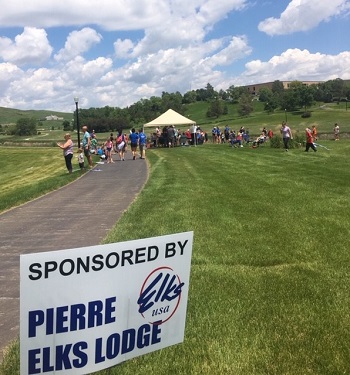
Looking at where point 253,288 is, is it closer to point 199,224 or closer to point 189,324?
point 189,324

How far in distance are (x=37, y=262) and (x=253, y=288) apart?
126 inches

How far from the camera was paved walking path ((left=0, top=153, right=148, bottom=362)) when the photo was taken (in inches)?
215

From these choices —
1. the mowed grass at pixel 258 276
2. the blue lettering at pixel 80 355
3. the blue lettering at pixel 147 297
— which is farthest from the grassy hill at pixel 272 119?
the blue lettering at pixel 80 355

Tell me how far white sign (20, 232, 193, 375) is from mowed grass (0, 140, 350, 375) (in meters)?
0.76

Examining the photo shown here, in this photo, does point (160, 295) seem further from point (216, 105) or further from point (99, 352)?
point (216, 105)

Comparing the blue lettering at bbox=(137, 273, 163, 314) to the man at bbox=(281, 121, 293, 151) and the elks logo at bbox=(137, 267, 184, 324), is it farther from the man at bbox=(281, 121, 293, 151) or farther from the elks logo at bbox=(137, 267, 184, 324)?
the man at bbox=(281, 121, 293, 151)

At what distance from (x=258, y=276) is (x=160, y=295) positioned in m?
2.73

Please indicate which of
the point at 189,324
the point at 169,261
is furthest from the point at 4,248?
the point at 169,261

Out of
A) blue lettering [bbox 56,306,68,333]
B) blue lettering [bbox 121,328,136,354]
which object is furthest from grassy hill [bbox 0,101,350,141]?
blue lettering [bbox 56,306,68,333]

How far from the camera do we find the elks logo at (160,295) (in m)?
3.00

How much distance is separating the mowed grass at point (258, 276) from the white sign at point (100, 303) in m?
0.76

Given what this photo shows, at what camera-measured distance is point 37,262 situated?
8.38ft

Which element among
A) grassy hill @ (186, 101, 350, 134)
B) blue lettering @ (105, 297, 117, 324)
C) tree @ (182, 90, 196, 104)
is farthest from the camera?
tree @ (182, 90, 196, 104)

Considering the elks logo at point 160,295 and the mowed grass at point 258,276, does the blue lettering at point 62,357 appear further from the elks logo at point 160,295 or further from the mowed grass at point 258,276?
the mowed grass at point 258,276
